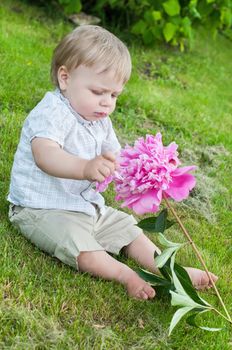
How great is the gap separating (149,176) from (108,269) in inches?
20.2

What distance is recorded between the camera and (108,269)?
8.39ft

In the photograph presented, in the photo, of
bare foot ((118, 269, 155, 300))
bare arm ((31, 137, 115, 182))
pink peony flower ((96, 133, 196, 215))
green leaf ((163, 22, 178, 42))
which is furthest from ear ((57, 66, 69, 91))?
green leaf ((163, 22, 178, 42))

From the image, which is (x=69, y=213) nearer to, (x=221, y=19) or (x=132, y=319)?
(x=132, y=319)

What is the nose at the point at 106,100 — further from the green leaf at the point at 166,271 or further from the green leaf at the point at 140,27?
the green leaf at the point at 140,27

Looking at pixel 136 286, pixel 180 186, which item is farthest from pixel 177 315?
pixel 180 186

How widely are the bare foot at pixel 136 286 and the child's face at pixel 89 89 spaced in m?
0.70

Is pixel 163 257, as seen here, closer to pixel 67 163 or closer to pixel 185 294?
pixel 185 294

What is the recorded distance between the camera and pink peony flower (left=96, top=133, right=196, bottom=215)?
225cm

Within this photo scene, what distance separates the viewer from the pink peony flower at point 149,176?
225cm

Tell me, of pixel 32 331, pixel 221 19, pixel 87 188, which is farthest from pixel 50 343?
pixel 221 19

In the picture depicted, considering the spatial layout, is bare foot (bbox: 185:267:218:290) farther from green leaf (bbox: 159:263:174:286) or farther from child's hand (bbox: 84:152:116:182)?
child's hand (bbox: 84:152:116:182)

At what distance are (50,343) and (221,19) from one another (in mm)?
4757

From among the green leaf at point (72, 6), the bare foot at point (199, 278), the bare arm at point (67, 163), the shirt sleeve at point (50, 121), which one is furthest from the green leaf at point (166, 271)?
the green leaf at point (72, 6)

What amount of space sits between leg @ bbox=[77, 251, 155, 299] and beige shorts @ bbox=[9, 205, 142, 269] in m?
0.03
